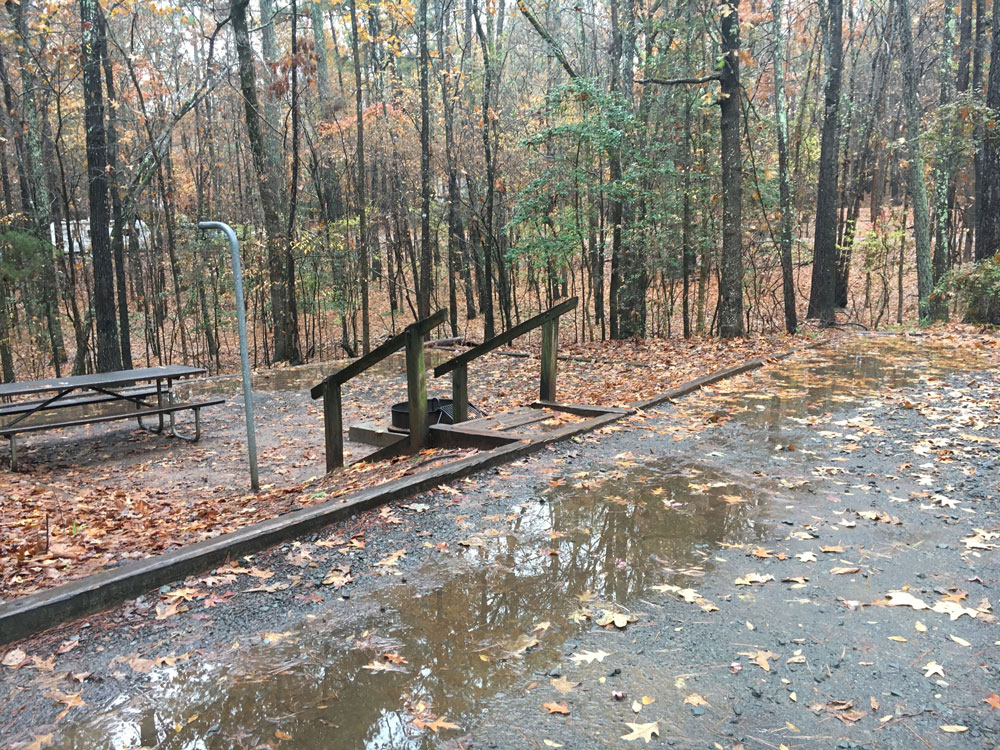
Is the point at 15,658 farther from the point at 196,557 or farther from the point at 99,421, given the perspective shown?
the point at 99,421

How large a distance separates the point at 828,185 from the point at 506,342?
8.86 m

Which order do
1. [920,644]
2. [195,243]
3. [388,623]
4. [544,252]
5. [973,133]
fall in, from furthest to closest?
1. [195,243]
2. [544,252]
3. [973,133]
4. [388,623]
5. [920,644]

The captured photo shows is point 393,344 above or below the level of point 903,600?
above

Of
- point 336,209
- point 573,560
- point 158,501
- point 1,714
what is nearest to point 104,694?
point 1,714

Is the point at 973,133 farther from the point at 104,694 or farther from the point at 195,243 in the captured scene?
the point at 195,243

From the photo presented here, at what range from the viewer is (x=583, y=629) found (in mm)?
2672

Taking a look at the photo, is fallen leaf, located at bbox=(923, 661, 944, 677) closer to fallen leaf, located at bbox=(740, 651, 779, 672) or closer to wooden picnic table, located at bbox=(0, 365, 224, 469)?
fallen leaf, located at bbox=(740, 651, 779, 672)

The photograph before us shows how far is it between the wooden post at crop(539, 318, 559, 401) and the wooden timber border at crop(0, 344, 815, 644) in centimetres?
167

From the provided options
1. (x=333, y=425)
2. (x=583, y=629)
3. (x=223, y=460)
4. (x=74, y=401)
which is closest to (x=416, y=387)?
(x=333, y=425)

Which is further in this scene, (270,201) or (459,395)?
(270,201)

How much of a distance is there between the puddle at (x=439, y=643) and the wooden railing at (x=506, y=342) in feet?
Answer: 6.89

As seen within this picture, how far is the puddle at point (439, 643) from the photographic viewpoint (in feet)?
7.06

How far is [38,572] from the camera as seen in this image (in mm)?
3467

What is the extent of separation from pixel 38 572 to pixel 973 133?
14.5 meters
